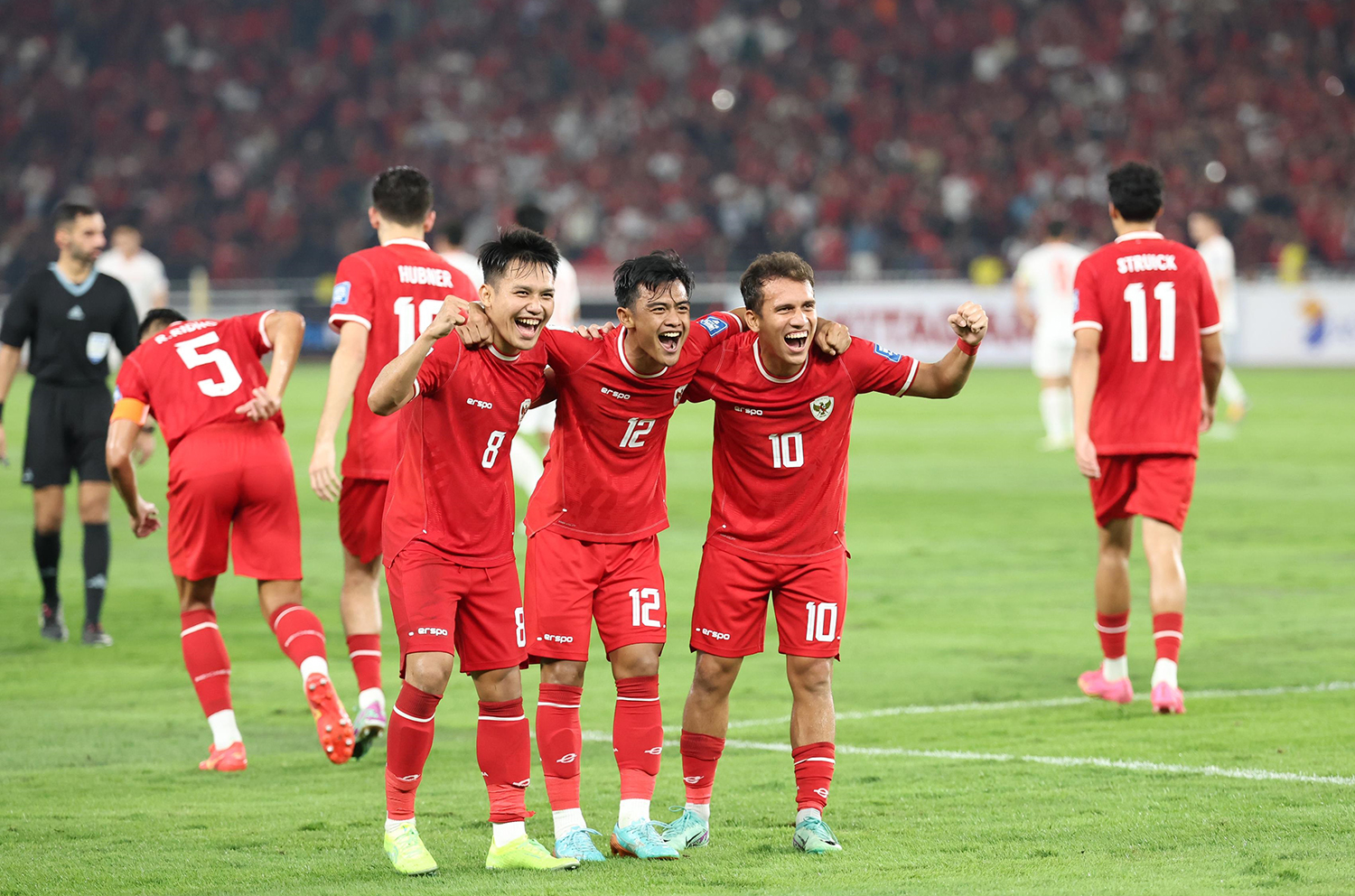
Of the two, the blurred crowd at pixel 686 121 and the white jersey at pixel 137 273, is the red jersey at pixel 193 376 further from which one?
the blurred crowd at pixel 686 121

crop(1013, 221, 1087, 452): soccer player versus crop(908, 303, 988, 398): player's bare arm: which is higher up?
crop(1013, 221, 1087, 452): soccer player

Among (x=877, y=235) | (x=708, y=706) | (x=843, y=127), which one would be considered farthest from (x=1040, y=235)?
(x=708, y=706)

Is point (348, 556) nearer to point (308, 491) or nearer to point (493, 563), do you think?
point (493, 563)

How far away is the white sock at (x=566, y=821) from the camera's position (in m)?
4.81

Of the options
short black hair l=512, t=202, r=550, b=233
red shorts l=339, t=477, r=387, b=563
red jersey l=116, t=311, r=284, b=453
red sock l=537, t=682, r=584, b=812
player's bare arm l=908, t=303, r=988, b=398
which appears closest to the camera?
red sock l=537, t=682, r=584, b=812

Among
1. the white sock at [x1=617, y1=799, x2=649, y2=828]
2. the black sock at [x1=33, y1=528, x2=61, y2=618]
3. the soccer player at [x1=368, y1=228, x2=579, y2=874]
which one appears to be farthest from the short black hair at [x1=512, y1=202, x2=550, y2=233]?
the white sock at [x1=617, y1=799, x2=649, y2=828]

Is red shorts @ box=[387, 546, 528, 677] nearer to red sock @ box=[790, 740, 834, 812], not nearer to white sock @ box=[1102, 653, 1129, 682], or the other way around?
red sock @ box=[790, 740, 834, 812]

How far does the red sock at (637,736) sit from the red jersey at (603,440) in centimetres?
43

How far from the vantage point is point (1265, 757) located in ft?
19.1

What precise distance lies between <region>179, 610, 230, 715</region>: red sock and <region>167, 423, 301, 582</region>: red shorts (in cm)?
17

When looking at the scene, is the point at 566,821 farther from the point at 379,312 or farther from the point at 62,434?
the point at 62,434

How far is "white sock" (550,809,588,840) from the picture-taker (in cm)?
481

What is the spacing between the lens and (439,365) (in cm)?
482

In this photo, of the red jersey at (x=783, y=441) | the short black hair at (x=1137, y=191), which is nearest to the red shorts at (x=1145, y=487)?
the short black hair at (x=1137, y=191)
